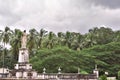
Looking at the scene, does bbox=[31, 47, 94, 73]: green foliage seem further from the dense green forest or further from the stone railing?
the stone railing

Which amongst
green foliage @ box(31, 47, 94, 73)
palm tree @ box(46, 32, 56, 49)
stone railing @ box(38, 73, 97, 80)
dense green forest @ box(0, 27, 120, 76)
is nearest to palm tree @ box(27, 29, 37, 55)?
dense green forest @ box(0, 27, 120, 76)

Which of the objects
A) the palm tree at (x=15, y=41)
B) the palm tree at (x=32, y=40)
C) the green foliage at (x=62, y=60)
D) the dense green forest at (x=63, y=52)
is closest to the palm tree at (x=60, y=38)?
the dense green forest at (x=63, y=52)

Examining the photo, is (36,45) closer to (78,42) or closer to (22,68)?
(78,42)

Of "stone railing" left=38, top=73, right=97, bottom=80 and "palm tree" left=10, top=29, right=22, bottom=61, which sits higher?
"palm tree" left=10, top=29, right=22, bottom=61

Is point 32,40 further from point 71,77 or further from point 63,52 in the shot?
point 71,77

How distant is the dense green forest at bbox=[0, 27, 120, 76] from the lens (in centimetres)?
5309

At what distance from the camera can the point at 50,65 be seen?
5284 centimetres

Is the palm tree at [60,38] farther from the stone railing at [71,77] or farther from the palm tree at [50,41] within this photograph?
the stone railing at [71,77]

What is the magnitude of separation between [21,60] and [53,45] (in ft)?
80.9

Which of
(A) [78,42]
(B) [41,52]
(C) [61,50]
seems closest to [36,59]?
(B) [41,52]

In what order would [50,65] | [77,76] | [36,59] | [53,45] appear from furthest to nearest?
[53,45]
[36,59]
[50,65]
[77,76]

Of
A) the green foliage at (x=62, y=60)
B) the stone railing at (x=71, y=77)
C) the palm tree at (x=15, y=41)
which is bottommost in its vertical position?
the stone railing at (x=71, y=77)

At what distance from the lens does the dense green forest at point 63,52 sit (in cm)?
5309

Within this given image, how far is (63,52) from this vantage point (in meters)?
55.8
